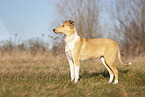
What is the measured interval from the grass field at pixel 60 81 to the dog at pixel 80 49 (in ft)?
1.86

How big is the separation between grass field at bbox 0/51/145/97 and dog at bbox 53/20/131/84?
566mm

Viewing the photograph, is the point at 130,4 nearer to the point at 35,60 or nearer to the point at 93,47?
the point at 35,60

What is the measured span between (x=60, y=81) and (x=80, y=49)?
4.27 feet

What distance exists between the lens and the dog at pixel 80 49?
598 centimetres

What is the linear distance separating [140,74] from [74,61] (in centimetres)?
299

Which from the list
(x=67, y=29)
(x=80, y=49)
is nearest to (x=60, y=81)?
(x=80, y=49)

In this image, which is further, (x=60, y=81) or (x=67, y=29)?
(x=67, y=29)

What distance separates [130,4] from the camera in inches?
682

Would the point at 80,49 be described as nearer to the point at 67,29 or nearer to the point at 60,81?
the point at 67,29

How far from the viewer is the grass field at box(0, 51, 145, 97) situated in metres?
4.05

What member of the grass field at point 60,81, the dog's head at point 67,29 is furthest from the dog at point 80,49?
the grass field at point 60,81

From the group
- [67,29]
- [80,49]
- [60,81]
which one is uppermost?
[67,29]

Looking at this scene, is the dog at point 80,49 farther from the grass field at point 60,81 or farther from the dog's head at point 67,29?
the grass field at point 60,81

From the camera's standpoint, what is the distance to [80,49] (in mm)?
6184
